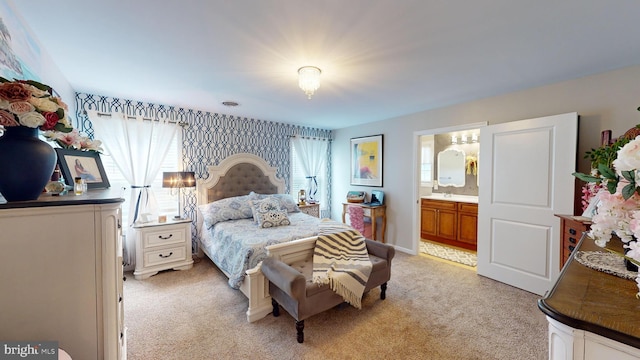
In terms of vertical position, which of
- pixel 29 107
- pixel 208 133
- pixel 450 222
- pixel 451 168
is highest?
pixel 208 133

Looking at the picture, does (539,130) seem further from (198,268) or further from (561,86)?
(198,268)

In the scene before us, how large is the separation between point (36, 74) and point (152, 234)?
204 centimetres

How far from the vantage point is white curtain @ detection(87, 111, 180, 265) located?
3191 millimetres

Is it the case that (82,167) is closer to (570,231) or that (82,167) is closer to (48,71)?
(48,71)

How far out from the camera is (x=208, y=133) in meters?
3.89

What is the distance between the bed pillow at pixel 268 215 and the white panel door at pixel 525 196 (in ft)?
8.66

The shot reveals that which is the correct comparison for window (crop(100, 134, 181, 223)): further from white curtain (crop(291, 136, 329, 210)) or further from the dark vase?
the dark vase

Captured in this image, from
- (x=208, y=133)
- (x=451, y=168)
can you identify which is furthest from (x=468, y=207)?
(x=208, y=133)

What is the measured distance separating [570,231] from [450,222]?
2.29 metres

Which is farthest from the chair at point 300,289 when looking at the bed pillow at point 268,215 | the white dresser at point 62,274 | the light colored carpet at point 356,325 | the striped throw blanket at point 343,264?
the white dresser at point 62,274

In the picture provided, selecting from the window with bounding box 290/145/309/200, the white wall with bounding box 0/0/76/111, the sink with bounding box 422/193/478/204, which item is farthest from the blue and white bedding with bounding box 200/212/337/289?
the sink with bounding box 422/193/478/204

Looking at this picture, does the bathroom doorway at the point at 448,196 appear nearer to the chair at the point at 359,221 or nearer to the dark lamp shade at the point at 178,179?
the chair at the point at 359,221

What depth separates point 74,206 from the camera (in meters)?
1.07

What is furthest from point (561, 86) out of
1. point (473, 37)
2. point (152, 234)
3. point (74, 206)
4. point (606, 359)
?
point (152, 234)
